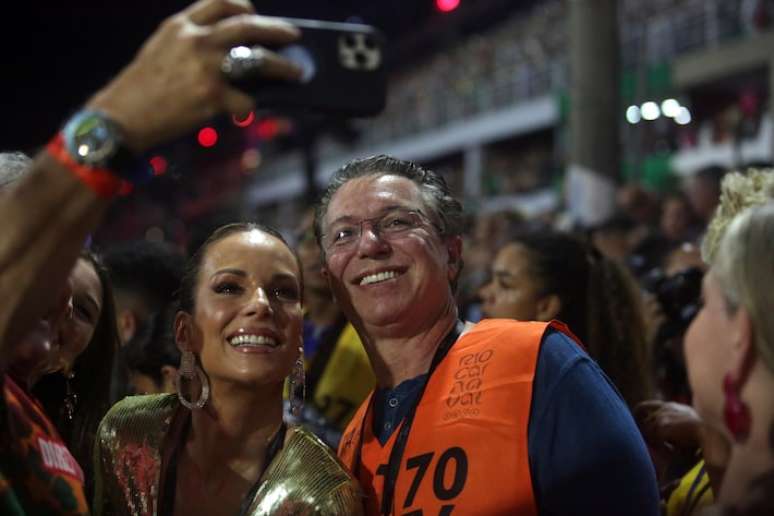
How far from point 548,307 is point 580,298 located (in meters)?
0.12

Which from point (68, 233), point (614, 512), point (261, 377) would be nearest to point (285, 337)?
point (261, 377)

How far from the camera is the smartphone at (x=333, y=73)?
4.83 ft

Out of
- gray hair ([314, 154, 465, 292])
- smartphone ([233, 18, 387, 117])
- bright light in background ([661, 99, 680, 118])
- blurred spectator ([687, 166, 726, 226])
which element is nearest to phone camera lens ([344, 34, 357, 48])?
smartphone ([233, 18, 387, 117])

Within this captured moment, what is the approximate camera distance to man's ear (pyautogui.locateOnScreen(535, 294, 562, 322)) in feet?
11.3

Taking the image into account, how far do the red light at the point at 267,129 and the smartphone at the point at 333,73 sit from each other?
128 ft

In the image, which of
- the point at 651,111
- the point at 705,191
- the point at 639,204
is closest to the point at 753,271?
the point at 705,191

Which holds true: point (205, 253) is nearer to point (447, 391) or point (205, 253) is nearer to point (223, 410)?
point (223, 410)

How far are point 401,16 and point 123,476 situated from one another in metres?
28.4

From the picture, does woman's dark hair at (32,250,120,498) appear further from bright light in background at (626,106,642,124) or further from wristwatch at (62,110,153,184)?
bright light in background at (626,106,642,124)

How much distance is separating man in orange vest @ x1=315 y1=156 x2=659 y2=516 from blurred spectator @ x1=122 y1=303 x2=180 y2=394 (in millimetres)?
815

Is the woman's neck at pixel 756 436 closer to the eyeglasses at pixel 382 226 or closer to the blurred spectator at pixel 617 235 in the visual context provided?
the eyeglasses at pixel 382 226

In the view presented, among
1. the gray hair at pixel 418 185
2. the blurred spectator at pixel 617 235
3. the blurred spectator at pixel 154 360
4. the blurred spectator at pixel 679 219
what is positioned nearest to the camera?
the gray hair at pixel 418 185

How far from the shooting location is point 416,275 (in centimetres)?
266

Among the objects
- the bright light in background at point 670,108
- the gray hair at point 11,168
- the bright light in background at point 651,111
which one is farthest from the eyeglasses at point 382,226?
the bright light in background at point 670,108
